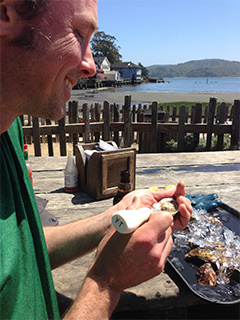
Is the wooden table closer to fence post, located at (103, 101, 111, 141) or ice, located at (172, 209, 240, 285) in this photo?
ice, located at (172, 209, 240, 285)

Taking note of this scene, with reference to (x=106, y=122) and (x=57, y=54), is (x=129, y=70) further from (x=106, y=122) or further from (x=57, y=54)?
(x=57, y=54)

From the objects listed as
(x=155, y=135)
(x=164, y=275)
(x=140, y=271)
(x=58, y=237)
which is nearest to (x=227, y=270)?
(x=164, y=275)

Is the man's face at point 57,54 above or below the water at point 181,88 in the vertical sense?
above

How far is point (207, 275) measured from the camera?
1206 mm

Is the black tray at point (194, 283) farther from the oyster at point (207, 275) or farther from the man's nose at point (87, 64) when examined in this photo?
the man's nose at point (87, 64)

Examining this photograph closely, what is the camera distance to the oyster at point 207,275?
3.90 feet

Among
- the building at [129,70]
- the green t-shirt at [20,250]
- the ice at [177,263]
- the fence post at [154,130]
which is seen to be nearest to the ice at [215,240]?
the ice at [177,263]

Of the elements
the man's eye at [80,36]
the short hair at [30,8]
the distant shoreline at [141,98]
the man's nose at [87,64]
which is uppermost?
the short hair at [30,8]

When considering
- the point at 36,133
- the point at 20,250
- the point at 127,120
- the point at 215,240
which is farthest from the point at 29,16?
the point at 127,120

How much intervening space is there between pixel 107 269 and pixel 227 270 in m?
0.57

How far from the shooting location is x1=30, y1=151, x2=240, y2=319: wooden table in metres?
1.24

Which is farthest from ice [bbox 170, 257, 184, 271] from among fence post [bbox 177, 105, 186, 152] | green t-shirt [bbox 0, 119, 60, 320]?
fence post [bbox 177, 105, 186, 152]

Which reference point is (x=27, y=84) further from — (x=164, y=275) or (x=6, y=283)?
(x=164, y=275)

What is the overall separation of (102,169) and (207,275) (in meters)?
1.16
